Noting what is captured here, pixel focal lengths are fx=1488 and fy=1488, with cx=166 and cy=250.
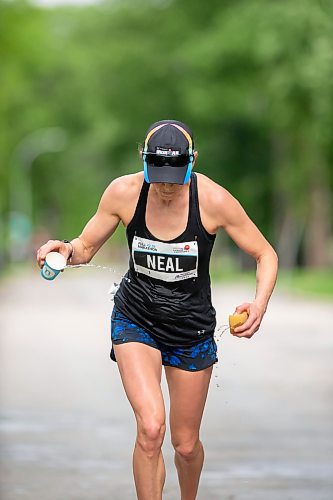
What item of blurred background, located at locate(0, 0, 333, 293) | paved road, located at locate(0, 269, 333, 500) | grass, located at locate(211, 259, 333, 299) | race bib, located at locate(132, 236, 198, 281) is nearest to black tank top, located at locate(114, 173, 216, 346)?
race bib, located at locate(132, 236, 198, 281)

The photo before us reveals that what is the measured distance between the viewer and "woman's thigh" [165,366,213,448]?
6.35 m

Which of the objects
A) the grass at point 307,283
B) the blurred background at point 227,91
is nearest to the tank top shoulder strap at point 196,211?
the grass at point 307,283

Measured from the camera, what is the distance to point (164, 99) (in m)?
51.6

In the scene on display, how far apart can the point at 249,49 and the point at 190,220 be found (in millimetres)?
40137

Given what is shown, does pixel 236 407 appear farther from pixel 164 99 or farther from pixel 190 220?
pixel 164 99

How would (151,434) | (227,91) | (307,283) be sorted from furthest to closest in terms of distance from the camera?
(227,91) < (307,283) < (151,434)

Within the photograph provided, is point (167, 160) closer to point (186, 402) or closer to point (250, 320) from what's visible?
point (250, 320)

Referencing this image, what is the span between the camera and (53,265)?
616cm

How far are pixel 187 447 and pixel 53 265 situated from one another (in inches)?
39.3

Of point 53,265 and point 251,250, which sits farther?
point 251,250

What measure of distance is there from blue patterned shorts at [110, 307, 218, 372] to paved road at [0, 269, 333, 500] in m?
1.34

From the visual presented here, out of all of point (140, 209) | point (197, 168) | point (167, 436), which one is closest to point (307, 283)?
point (197, 168)

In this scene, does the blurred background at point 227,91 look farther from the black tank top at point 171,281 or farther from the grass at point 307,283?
the black tank top at point 171,281

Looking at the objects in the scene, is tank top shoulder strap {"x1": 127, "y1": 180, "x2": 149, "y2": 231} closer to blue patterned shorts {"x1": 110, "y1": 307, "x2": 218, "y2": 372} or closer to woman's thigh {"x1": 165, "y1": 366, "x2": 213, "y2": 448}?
blue patterned shorts {"x1": 110, "y1": 307, "x2": 218, "y2": 372}
